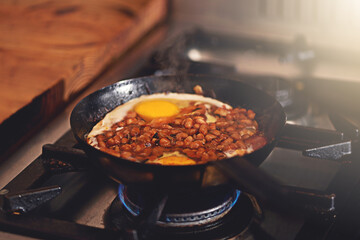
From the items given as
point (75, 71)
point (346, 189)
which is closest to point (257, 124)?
point (346, 189)

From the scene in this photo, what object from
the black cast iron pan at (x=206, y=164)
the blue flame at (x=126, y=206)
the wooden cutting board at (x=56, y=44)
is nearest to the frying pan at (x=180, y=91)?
the black cast iron pan at (x=206, y=164)

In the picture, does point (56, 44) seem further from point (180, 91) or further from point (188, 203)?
point (188, 203)

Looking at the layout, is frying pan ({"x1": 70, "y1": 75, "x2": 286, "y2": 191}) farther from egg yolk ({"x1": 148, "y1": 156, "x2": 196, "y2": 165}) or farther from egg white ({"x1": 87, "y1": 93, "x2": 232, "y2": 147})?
egg yolk ({"x1": 148, "y1": 156, "x2": 196, "y2": 165})

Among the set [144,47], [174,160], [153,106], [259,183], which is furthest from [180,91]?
[259,183]

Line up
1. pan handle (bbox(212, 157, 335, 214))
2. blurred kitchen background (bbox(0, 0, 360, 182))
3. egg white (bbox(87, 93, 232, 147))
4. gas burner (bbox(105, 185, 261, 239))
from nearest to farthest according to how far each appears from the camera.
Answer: pan handle (bbox(212, 157, 335, 214)) < gas burner (bbox(105, 185, 261, 239)) < egg white (bbox(87, 93, 232, 147)) < blurred kitchen background (bbox(0, 0, 360, 182))

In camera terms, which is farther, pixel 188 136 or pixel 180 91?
pixel 180 91

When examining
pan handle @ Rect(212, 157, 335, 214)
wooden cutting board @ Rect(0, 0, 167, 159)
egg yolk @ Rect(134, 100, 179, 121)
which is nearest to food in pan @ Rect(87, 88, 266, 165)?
egg yolk @ Rect(134, 100, 179, 121)

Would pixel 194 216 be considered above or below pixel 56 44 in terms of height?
below
